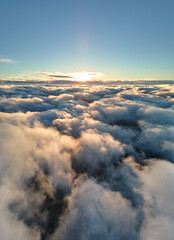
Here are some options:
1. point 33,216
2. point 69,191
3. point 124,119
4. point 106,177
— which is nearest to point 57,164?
point 69,191

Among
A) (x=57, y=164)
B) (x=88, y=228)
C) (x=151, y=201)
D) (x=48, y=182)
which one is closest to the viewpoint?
(x=88, y=228)

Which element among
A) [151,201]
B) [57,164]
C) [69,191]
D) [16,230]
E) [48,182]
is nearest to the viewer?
[16,230]

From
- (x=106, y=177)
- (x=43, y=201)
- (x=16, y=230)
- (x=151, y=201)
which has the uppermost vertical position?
(x=16, y=230)

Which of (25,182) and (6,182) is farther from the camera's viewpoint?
(25,182)

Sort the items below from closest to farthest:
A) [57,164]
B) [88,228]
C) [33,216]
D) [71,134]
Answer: [88,228]
[33,216]
[57,164]
[71,134]

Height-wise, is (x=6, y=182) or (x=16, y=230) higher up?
(x=6, y=182)

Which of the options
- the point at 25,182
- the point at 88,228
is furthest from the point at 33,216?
the point at 88,228

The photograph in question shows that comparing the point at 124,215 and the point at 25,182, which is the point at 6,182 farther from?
the point at 124,215

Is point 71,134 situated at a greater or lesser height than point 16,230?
lesser

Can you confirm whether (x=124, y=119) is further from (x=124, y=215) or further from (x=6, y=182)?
(x=6, y=182)
